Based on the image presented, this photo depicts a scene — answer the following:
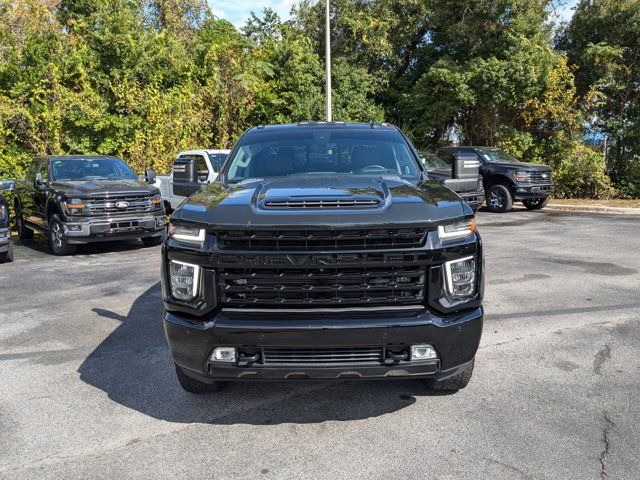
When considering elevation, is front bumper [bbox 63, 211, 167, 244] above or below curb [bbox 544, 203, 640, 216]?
above

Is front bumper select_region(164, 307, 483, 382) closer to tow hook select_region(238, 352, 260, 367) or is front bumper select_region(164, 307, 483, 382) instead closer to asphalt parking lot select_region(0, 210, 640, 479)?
tow hook select_region(238, 352, 260, 367)

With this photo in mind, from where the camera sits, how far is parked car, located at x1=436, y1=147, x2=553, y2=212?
15836mm

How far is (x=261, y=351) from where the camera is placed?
3.10 metres

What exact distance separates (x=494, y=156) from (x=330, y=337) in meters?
15.2

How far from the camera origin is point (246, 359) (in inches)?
123

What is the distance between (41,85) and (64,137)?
141 centimetres

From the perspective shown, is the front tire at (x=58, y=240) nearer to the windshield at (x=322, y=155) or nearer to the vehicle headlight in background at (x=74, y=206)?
the vehicle headlight in background at (x=74, y=206)

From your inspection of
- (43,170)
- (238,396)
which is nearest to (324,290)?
(238,396)

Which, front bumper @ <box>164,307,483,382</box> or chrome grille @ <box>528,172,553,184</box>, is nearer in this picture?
front bumper @ <box>164,307,483,382</box>

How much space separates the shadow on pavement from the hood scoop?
1.22 m

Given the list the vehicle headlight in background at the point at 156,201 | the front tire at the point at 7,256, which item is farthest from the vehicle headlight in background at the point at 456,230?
the front tire at the point at 7,256

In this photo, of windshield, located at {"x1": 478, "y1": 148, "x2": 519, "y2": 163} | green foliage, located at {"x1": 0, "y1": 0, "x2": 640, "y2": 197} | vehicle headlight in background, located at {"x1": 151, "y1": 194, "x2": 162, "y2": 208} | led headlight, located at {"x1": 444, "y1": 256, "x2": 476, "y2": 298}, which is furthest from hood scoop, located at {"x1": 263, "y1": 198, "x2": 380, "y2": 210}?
windshield, located at {"x1": 478, "y1": 148, "x2": 519, "y2": 163}

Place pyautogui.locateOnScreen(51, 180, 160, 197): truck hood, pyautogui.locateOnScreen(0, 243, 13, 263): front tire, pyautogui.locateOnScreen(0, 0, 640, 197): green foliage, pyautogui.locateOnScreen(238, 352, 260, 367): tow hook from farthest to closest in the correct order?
pyautogui.locateOnScreen(0, 0, 640, 197): green foliage
pyautogui.locateOnScreen(51, 180, 160, 197): truck hood
pyautogui.locateOnScreen(0, 243, 13, 263): front tire
pyautogui.locateOnScreen(238, 352, 260, 367): tow hook

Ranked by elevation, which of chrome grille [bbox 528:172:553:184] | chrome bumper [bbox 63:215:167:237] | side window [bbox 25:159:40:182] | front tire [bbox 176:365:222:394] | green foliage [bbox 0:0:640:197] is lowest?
front tire [bbox 176:365:222:394]
